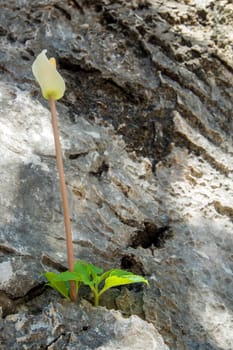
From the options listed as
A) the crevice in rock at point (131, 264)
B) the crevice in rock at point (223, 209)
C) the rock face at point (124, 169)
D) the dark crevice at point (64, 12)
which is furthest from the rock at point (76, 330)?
the dark crevice at point (64, 12)

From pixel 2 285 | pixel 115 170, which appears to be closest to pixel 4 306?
pixel 2 285

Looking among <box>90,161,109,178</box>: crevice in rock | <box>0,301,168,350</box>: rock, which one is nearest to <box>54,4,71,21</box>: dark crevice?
<box>90,161,109,178</box>: crevice in rock

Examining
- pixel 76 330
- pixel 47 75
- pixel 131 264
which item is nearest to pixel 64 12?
pixel 47 75

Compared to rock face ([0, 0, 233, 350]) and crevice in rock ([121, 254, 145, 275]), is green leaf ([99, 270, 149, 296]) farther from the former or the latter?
crevice in rock ([121, 254, 145, 275])

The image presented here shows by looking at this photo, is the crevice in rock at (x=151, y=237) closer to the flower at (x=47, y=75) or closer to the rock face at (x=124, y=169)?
the rock face at (x=124, y=169)

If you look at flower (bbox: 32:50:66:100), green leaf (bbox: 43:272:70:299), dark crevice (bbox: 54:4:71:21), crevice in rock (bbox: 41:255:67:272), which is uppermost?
flower (bbox: 32:50:66:100)

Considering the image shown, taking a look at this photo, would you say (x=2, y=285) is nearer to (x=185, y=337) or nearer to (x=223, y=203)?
(x=185, y=337)

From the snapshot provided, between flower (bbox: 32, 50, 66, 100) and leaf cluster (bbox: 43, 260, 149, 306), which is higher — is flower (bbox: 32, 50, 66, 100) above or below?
above
